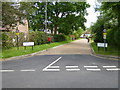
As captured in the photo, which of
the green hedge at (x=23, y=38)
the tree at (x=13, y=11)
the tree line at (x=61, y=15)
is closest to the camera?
the tree at (x=13, y=11)

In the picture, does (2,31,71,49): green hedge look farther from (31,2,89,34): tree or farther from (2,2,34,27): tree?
(31,2,89,34): tree

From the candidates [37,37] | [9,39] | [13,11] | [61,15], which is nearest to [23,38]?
[37,37]

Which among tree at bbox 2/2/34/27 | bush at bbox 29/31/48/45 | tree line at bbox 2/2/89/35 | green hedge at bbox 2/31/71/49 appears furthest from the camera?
tree line at bbox 2/2/89/35

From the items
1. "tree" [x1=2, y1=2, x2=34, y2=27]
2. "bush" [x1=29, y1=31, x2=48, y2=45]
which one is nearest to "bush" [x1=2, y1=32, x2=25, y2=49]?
"tree" [x1=2, y1=2, x2=34, y2=27]

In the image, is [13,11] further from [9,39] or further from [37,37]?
[37,37]

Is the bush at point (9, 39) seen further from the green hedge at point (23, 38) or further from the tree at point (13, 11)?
the tree at point (13, 11)

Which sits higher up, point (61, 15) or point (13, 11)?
point (61, 15)

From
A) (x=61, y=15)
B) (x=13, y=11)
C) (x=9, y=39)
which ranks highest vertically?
(x=61, y=15)

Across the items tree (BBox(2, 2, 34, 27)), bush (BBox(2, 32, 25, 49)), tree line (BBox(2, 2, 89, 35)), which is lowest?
bush (BBox(2, 32, 25, 49))

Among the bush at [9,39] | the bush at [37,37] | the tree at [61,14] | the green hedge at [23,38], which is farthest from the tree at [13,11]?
the tree at [61,14]

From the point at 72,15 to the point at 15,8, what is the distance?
19737 mm

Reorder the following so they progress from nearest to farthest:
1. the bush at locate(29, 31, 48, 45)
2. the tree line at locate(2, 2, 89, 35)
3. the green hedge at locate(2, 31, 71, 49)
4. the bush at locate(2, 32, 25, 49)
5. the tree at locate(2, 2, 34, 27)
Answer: the tree at locate(2, 2, 34, 27) < the bush at locate(2, 32, 25, 49) < the green hedge at locate(2, 31, 71, 49) < the bush at locate(29, 31, 48, 45) < the tree line at locate(2, 2, 89, 35)

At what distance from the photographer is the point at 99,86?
417cm

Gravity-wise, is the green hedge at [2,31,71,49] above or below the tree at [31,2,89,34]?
below
